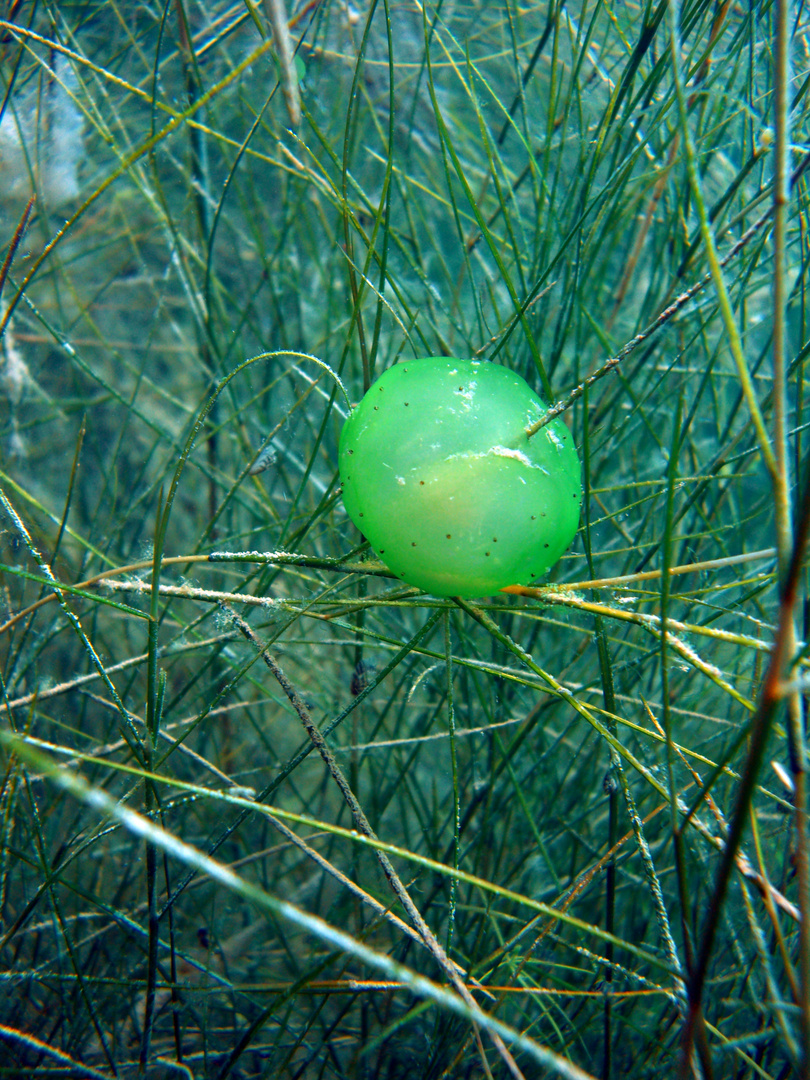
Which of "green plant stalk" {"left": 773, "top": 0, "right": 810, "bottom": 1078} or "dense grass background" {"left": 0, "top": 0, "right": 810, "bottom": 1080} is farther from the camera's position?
"dense grass background" {"left": 0, "top": 0, "right": 810, "bottom": 1080}

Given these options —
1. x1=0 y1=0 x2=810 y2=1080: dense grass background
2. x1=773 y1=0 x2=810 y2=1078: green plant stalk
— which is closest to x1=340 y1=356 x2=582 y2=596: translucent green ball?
x1=0 y1=0 x2=810 y2=1080: dense grass background

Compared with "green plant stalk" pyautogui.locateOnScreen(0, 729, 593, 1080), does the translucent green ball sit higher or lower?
higher

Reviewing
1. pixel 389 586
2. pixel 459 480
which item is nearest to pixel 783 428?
pixel 459 480

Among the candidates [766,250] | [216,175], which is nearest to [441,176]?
[216,175]

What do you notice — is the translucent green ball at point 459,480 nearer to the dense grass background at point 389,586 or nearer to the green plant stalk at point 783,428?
the dense grass background at point 389,586

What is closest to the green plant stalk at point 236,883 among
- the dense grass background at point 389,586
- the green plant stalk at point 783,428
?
the dense grass background at point 389,586

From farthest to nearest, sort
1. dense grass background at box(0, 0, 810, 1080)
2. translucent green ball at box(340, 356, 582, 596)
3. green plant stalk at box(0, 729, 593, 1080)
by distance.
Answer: dense grass background at box(0, 0, 810, 1080), translucent green ball at box(340, 356, 582, 596), green plant stalk at box(0, 729, 593, 1080)

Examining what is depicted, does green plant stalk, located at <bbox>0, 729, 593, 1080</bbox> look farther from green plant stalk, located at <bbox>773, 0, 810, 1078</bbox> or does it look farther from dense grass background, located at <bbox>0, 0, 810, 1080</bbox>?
green plant stalk, located at <bbox>773, 0, 810, 1078</bbox>
